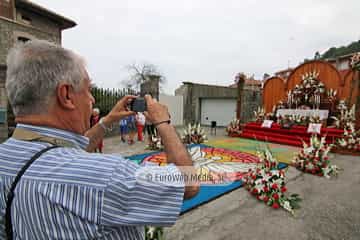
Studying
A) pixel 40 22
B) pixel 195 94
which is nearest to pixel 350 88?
pixel 195 94

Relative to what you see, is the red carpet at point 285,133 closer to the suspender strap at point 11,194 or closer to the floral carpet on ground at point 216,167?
the floral carpet on ground at point 216,167

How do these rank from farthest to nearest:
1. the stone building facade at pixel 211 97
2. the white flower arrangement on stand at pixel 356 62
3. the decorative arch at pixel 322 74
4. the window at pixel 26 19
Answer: the stone building facade at pixel 211 97 → the window at pixel 26 19 → the decorative arch at pixel 322 74 → the white flower arrangement on stand at pixel 356 62

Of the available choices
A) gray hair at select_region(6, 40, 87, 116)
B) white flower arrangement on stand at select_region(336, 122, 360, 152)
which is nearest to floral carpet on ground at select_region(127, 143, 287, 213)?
gray hair at select_region(6, 40, 87, 116)

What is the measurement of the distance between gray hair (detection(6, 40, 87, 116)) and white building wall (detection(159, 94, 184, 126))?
1218 cm

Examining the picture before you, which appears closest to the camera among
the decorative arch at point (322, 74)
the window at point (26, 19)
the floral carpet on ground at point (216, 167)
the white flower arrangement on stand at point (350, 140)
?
the floral carpet on ground at point (216, 167)

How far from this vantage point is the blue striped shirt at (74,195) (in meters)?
0.52

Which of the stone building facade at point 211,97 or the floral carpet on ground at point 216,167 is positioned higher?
the stone building facade at point 211,97

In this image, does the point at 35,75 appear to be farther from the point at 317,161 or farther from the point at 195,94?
the point at 195,94

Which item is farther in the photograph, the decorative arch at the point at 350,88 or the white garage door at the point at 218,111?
the white garage door at the point at 218,111

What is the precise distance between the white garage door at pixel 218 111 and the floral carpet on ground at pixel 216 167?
26.0ft

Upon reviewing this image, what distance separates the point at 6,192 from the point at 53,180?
0.17 meters

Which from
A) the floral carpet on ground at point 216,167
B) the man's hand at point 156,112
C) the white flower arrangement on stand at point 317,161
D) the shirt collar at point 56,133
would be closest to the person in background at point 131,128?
the floral carpet on ground at point 216,167

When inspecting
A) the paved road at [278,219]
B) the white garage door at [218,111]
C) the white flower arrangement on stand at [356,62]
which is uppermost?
the white flower arrangement on stand at [356,62]

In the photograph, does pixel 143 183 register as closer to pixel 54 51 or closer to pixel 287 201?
pixel 54 51
